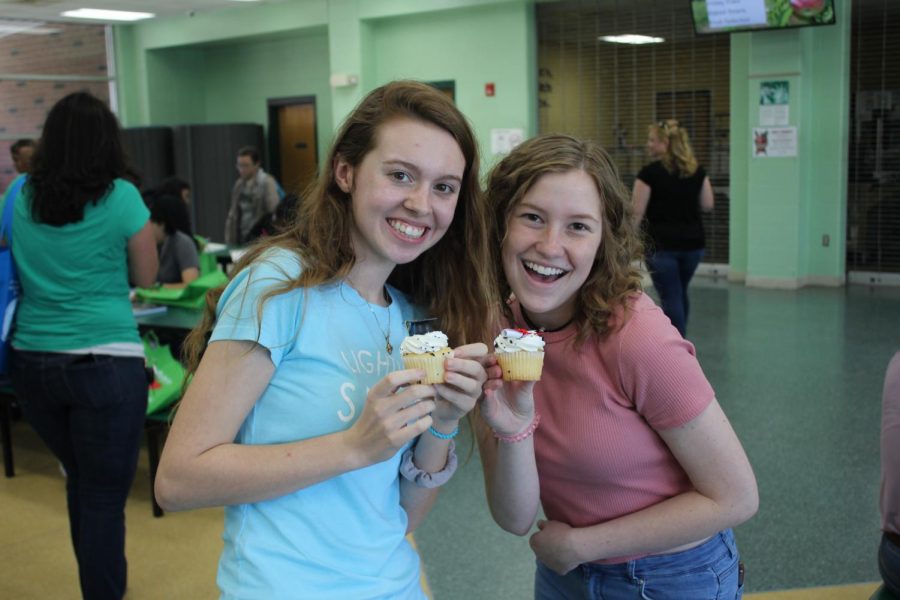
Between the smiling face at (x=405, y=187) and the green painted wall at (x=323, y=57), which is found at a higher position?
the green painted wall at (x=323, y=57)

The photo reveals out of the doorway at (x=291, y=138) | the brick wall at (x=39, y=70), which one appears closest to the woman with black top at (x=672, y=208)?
the doorway at (x=291, y=138)

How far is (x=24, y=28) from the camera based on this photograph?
13742mm

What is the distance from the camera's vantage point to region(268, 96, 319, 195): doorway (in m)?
13.7

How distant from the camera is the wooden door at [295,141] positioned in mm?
13672

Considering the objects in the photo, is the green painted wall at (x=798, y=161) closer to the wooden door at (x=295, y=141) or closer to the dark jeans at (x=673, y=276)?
the dark jeans at (x=673, y=276)

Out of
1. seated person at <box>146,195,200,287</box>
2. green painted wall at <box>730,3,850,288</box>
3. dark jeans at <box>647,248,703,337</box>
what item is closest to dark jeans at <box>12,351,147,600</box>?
seated person at <box>146,195,200,287</box>

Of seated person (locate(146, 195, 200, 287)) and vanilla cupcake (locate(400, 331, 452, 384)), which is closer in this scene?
vanilla cupcake (locate(400, 331, 452, 384))

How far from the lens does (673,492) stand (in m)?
1.59

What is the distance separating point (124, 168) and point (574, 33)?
9.35m

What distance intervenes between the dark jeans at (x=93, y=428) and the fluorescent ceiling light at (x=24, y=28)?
41.8 ft

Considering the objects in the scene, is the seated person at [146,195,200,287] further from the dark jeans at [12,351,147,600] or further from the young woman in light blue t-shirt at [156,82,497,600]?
the young woman in light blue t-shirt at [156,82,497,600]

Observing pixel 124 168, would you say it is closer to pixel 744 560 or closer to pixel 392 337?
pixel 392 337

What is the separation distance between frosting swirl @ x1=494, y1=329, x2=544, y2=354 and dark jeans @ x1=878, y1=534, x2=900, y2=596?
3.81ft

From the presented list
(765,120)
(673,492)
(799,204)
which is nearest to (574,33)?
(765,120)
